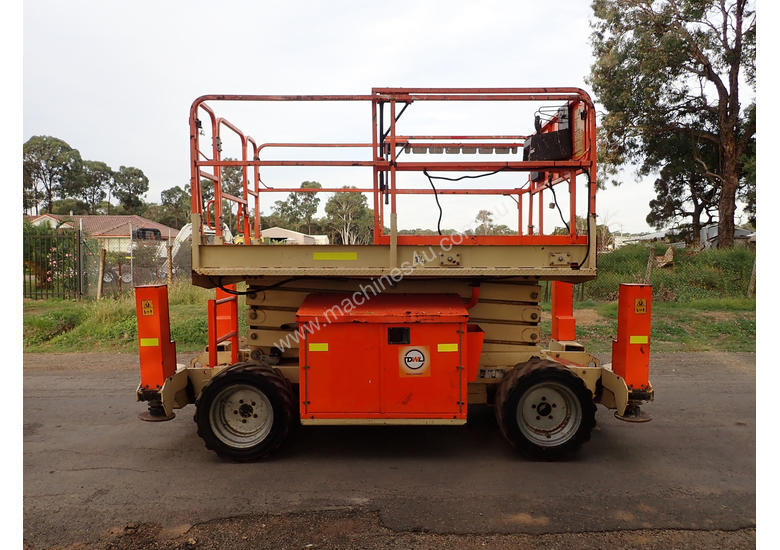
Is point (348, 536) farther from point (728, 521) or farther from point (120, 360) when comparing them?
point (120, 360)

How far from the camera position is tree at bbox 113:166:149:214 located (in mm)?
62594

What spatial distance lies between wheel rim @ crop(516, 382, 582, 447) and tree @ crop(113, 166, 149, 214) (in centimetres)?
6805

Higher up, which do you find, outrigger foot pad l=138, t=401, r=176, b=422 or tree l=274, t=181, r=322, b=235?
tree l=274, t=181, r=322, b=235

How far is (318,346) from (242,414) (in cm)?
98

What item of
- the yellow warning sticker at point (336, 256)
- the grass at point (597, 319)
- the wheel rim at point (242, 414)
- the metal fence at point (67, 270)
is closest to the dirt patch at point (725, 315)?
the grass at point (597, 319)

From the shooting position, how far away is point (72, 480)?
3.90 m

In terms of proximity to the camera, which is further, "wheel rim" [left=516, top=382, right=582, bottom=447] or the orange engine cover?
"wheel rim" [left=516, top=382, right=582, bottom=447]

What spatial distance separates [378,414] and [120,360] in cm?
580

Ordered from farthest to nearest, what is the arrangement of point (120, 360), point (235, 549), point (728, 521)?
point (120, 360), point (728, 521), point (235, 549)

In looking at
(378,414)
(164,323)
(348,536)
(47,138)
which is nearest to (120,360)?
(164,323)

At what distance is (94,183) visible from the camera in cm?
6128

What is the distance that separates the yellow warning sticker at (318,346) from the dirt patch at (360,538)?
54.3 inches

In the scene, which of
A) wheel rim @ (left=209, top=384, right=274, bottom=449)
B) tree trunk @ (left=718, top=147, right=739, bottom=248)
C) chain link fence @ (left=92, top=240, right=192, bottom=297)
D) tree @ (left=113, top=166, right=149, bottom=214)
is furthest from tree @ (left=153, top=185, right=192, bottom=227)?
wheel rim @ (left=209, top=384, right=274, bottom=449)

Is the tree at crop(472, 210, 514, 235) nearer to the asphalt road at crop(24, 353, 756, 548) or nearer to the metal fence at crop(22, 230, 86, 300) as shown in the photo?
the asphalt road at crop(24, 353, 756, 548)
